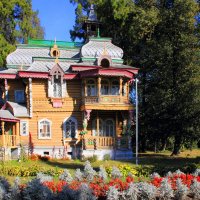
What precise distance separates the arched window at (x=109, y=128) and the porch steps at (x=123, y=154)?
186 cm

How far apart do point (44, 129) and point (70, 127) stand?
77.4 inches

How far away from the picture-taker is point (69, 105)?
28188mm

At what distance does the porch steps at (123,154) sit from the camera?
1059 inches

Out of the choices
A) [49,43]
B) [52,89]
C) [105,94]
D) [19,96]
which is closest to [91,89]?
[105,94]

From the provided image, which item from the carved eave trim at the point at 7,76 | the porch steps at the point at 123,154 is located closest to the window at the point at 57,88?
the carved eave trim at the point at 7,76

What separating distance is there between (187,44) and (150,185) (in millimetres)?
21033

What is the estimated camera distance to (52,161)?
25.3m

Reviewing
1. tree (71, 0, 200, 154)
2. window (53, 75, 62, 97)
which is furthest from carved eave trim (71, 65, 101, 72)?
tree (71, 0, 200, 154)

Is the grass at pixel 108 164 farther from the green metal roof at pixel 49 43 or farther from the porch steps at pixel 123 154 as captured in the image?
the green metal roof at pixel 49 43

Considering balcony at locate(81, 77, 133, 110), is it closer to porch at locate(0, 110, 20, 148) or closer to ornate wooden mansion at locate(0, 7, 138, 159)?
ornate wooden mansion at locate(0, 7, 138, 159)

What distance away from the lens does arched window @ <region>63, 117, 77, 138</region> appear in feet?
92.2

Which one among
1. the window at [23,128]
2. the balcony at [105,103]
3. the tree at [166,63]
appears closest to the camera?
the balcony at [105,103]

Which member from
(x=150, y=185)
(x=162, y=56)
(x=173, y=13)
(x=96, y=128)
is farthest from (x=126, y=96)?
(x=150, y=185)

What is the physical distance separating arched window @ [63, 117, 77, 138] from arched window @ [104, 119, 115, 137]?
92.8 inches
